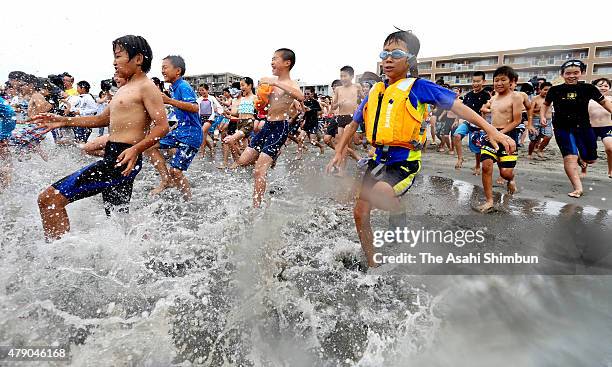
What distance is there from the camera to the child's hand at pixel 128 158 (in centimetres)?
252

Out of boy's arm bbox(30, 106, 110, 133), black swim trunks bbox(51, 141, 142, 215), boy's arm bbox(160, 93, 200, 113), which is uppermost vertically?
boy's arm bbox(160, 93, 200, 113)

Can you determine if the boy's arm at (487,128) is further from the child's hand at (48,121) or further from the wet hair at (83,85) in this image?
the wet hair at (83,85)

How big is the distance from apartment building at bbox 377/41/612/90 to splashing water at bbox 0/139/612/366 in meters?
55.7

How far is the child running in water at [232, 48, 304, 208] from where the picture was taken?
163 inches

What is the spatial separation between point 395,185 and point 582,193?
14.0ft

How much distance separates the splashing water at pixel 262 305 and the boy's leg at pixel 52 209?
0.11m

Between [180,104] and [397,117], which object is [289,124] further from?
[397,117]

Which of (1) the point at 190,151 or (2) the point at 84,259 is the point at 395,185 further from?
(1) the point at 190,151

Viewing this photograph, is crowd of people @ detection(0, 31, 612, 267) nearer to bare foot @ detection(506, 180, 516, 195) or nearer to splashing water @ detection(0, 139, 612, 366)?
bare foot @ detection(506, 180, 516, 195)

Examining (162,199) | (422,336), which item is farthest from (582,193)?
(162,199)

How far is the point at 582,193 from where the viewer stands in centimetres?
522

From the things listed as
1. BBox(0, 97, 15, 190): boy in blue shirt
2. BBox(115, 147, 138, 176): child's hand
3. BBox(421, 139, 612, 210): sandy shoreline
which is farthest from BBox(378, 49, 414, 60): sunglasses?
BBox(0, 97, 15, 190): boy in blue shirt

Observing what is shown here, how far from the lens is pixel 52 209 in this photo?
2471mm

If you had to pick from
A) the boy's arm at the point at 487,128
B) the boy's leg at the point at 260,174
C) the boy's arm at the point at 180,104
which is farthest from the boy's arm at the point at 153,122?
the boy's arm at the point at 487,128
